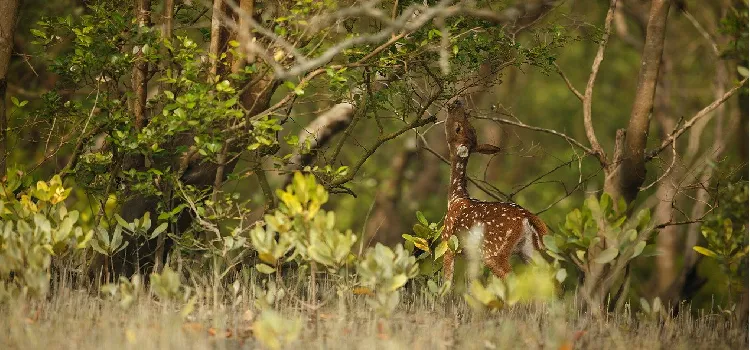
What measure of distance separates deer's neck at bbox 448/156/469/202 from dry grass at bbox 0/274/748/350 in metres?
1.39

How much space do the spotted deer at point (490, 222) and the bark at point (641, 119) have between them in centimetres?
162

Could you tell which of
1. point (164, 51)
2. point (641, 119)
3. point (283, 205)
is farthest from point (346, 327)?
point (641, 119)

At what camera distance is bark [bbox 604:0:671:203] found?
970 cm

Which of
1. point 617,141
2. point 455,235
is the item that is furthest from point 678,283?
point 455,235

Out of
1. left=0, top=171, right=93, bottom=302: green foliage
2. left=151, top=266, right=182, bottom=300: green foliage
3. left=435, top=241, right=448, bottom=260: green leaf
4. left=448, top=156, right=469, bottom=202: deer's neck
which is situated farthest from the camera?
left=448, top=156, right=469, bottom=202: deer's neck

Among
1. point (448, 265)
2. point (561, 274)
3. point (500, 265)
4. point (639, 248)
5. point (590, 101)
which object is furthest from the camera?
point (590, 101)

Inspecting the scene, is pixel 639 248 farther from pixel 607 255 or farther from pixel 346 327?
pixel 346 327

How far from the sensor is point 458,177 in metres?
9.01

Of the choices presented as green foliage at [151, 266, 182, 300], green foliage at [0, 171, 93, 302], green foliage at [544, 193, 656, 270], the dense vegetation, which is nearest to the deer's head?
the dense vegetation

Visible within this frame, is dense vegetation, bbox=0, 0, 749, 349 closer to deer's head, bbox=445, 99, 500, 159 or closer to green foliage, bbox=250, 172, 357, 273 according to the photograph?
green foliage, bbox=250, 172, 357, 273

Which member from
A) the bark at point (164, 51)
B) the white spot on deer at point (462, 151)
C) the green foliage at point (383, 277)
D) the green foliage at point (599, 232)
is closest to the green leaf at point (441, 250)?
the white spot on deer at point (462, 151)

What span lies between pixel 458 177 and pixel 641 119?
6.73 feet

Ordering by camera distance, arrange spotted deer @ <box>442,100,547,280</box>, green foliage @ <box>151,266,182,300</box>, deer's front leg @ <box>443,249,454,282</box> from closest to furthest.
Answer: green foliage @ <box>151,266,182,300</box> < spotted deer @ <box>442,100,547,280</box> < deer's front leg @ <box>443,249,454,282</box>

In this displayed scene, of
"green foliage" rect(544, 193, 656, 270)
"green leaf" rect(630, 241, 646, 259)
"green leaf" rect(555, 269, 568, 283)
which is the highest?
"green foliage" rect(544, 193, 656, 270)
